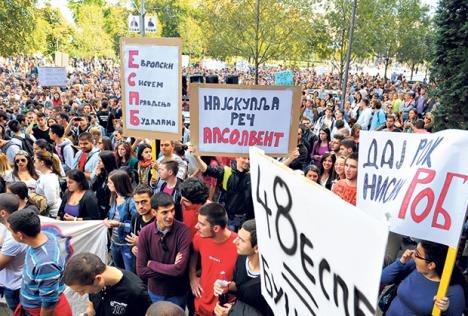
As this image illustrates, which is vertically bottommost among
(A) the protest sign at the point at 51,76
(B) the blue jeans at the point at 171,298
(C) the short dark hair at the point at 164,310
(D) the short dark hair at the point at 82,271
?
(B) the blue jeans at the point at 171,298

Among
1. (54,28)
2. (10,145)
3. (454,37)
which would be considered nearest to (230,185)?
(10,145)

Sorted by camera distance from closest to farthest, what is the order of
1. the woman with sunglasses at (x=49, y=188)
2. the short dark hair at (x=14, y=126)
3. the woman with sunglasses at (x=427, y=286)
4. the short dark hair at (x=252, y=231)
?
the woman with sunglasses at (x=427, y=286) → the short dark hair at (x=252, y=231) → the woman with sunglasses at (x=49, y=188) → the short dark hair at (x=14, y=126)

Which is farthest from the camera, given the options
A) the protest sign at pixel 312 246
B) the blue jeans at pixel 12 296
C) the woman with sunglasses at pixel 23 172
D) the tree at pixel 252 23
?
the tree at pixel 252 23

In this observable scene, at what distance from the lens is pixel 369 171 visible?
3.27 meters

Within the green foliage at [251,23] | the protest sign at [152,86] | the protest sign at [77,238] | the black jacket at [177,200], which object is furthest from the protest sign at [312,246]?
the green foliage at [251,23]

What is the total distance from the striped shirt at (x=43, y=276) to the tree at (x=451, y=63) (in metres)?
7.26

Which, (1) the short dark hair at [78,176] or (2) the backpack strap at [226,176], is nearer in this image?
(1) the short dark hair at [78,176]

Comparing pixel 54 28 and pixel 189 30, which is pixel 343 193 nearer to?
pixel 54 28

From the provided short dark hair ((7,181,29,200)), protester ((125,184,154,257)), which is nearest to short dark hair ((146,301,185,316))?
protester ((125,184,154,257))

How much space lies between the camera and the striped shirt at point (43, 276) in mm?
3223

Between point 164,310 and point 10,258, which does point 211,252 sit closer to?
point 164,310

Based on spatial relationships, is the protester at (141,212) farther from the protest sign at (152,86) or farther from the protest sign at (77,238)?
the protest sign at (152,86)

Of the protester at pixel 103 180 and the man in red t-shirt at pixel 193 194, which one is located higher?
the man in red t-shirt at pixel 193 194

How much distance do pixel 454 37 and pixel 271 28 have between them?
12187mm
